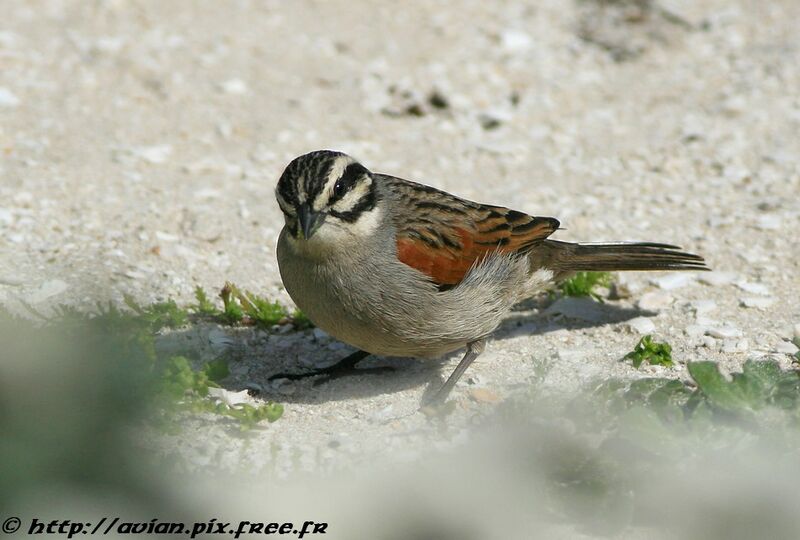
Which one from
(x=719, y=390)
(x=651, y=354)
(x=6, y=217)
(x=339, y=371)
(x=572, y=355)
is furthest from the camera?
(x=6, y=217)

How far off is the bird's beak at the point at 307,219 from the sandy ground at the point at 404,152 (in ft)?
3.52

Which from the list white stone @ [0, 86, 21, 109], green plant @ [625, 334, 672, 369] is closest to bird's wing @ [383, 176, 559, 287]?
green plant @ [625, 334, 672, 369]

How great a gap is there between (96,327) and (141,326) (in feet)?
10.3

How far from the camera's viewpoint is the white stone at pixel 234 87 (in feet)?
29.9

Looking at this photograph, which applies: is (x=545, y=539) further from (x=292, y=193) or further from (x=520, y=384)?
(x=292, y=193)

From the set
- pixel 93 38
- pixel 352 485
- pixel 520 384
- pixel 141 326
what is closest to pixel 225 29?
pixel 93 38

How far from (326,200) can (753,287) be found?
10.3ft

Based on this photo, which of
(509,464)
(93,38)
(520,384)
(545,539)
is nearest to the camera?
(509,464)

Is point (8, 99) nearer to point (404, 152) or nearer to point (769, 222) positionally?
point (404, 152)

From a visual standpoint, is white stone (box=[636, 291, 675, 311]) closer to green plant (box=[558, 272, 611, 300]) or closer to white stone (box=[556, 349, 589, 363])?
green plant (box=[558, 272, 611, 300])

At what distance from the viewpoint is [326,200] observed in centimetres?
507

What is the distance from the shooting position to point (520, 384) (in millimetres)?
5492

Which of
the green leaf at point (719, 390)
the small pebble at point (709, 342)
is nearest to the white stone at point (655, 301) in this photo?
the small pebble at point (709, 342)
